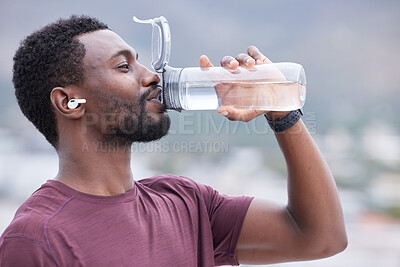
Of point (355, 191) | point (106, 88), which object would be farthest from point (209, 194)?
point (355, 191)

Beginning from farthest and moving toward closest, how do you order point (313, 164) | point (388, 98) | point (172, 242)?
point (388, 98) < point (313, 164) < point (172, 242)

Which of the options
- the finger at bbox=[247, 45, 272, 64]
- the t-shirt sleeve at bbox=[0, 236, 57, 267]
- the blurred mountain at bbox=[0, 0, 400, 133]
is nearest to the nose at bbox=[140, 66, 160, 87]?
the finger at bbox=[247, 45, 272, 64]

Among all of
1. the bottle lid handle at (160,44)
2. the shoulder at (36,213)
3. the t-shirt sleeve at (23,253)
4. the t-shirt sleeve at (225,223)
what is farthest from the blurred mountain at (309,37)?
the t-shirt sleeve at (23,253)

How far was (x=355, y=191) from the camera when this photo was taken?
5.86 ft

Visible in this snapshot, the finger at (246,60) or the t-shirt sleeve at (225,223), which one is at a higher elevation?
the finger at (246,60)

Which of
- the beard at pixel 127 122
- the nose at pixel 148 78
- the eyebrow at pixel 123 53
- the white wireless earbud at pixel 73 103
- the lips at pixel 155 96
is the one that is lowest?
the beard at pixel 127 122

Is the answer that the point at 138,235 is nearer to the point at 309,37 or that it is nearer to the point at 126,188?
the point at 126,188

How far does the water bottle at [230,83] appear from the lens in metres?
1.07

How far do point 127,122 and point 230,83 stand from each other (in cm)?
25

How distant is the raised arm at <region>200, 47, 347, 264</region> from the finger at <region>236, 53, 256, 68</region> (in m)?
0.05

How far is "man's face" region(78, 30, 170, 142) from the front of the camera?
1025 millimetres

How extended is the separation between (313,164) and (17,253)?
0.66 m

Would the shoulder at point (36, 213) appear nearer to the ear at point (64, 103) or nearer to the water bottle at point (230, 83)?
the ear at point (64, 103)

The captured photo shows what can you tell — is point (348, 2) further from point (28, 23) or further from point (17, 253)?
point (17, 253)
